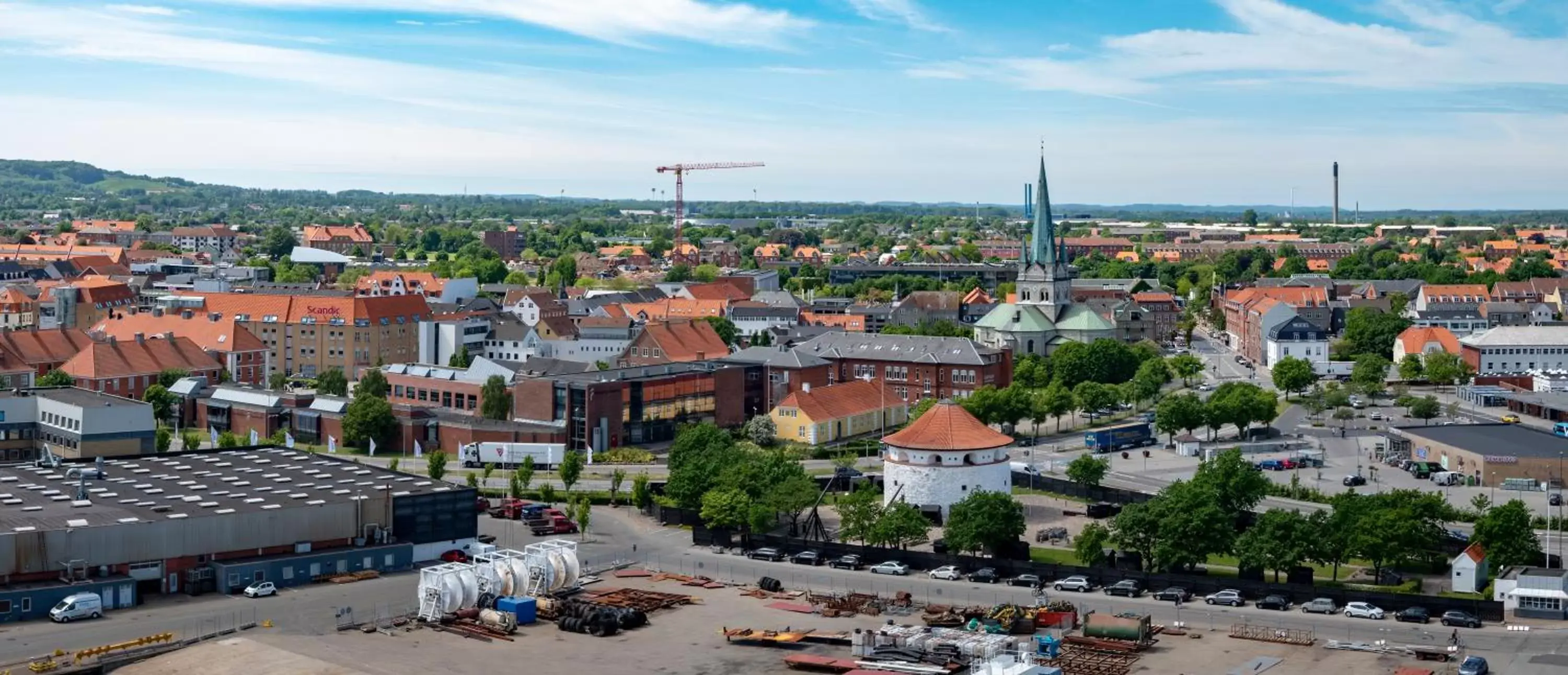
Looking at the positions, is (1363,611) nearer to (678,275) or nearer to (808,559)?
(808,559)

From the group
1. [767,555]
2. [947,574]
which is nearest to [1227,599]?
[947,574]

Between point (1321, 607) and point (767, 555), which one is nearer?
point (1321, 607)

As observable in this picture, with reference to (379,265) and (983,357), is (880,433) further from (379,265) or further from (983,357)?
(379,265)

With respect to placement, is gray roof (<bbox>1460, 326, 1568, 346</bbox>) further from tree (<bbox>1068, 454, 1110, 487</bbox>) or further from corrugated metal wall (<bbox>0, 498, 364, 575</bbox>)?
corrugated metal wall (<bbox>0, 498, 364, 575</bbox>)

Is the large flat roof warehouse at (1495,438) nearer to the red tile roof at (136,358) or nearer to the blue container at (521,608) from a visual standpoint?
the blue container at (521,608)

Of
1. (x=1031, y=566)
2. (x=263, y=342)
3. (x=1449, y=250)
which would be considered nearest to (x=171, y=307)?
(x=263, y=342)

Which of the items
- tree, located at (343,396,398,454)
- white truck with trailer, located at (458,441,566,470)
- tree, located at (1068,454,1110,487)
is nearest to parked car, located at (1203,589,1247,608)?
tree, located at (1068,454,1110,487)

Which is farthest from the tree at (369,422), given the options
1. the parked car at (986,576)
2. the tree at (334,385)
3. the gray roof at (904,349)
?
the parked car at (986,576)
